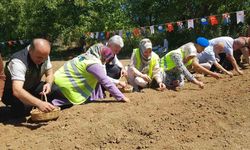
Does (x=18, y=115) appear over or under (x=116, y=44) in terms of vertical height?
under

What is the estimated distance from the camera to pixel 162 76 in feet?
22.6

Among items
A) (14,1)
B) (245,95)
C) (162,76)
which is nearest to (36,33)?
(14,1)

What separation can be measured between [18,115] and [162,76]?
99.9 inches

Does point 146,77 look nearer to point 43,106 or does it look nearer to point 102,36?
point 43,106

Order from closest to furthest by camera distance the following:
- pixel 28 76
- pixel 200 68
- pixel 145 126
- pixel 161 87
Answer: pixel 145 126, pixel 28 76, pixel 161 87, pixel 200 68

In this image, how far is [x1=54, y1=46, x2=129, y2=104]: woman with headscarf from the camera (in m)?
5.29

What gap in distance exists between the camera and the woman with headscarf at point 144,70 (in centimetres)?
666

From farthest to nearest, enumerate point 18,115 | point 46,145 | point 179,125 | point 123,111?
1. point 18,115
2. point 123,111
3. point 179,125
4. point 46,145

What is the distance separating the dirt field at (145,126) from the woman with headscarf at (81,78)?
16 cm

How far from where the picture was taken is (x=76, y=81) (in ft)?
17.6

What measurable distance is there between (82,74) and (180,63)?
1872 mm

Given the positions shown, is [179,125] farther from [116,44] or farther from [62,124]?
[116,44]

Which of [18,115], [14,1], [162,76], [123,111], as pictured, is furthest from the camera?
[14,1]

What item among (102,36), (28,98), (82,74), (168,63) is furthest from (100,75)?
(102,36)
